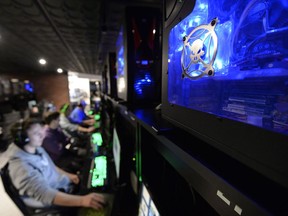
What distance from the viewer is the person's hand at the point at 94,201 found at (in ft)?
4.72

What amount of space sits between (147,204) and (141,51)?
1.07 metres

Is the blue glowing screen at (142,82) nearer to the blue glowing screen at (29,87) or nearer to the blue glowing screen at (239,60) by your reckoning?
the blue glowing screen at (239,60)

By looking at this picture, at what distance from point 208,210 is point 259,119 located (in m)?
0.70

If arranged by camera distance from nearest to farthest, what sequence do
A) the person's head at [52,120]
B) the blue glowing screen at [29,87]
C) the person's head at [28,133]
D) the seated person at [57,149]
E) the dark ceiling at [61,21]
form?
the person's head at [28,133] < the dark ceiling at [61,21] < the seated person at [57,149] < the person's head at [52,120] < the blue glowing screen at [29,87]

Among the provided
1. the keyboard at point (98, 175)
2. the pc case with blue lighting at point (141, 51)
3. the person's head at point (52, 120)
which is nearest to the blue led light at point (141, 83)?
the pc case with blue lighting at point (141, 51)

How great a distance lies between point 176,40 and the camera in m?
0.65

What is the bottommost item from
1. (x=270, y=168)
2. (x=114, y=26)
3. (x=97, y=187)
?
(x=97, y=187)

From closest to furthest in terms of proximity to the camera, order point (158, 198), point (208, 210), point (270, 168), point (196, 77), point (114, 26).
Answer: point (270, 168) < point (196, 77) < point (208, 210) < point (158, 198) < point (114, 26)

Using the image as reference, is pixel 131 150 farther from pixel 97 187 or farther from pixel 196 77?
pixel 196 77

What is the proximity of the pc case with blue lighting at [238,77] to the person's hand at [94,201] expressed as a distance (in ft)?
3.99

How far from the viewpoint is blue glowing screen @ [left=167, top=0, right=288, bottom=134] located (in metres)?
0.29

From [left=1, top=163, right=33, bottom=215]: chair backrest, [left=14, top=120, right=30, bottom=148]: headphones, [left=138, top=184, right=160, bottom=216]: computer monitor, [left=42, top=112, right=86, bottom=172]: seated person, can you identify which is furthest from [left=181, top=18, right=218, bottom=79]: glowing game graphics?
[left=42, top=112, right=86, bottom=172]: seated person

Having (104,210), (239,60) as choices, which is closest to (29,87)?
(104,210)

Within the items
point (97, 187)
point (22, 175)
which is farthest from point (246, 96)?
point (22, 175)
